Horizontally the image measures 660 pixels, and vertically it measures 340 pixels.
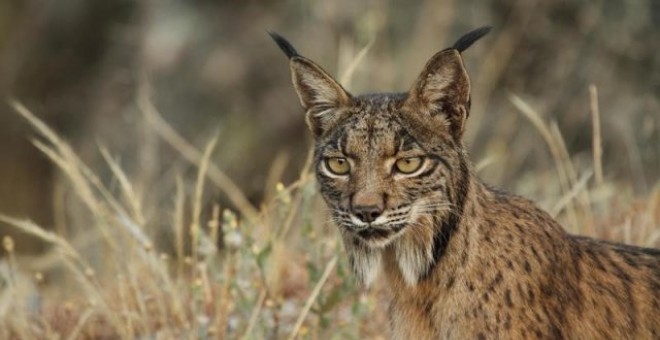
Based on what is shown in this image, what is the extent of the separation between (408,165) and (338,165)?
33 cm

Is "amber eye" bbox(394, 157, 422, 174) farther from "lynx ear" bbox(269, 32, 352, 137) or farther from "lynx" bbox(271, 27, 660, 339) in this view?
"lynx ear" bbox(269, 32, 352, 137)

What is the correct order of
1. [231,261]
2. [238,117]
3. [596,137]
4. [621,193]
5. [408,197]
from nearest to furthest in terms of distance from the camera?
1. [408,197]
2. [231,261]
3. [596,137]
4. [621,193]
5. [238,117]

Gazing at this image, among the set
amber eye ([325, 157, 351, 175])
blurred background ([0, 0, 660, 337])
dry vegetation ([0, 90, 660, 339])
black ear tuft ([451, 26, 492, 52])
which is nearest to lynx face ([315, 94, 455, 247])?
amber eye ([325, 157, 351, 175])

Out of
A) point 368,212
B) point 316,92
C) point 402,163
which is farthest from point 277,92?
point 368,212

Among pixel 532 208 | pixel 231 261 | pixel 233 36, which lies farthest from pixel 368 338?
pixel 233 36

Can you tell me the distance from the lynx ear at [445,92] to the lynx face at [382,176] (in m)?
0.08

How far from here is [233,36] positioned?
60.7ft

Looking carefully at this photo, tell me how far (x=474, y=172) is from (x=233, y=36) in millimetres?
12186

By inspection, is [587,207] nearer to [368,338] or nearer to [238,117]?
[368,338]

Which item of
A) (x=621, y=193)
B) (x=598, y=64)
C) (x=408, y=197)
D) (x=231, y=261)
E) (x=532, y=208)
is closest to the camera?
(x=408, y=197)

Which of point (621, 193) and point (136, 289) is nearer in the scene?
point (136, 289)

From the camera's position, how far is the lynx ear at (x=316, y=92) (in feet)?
21.5

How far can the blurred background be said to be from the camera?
1084 cm

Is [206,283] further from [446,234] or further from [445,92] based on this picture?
[445,92]
